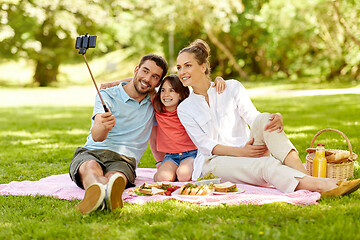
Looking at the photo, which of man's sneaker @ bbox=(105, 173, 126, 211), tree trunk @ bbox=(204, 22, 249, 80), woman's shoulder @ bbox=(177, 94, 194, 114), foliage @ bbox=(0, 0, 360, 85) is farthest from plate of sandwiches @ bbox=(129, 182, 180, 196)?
tree trunk @ bbox=(204, 22, 249, 80)

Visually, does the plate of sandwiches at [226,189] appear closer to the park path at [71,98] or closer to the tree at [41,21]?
the park path at [71,98]

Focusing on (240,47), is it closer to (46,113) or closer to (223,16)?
(223,16)

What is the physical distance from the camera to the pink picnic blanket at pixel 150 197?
3447 millimetres

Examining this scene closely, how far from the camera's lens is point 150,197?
3.70m

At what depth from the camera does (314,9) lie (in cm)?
1705

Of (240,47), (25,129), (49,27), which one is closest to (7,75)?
(49,27)

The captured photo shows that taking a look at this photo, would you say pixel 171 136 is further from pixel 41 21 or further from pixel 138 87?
pixel 41 21

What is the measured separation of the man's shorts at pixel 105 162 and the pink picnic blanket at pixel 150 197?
0.52 ft

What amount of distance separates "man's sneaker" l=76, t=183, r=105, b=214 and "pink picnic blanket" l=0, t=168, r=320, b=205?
0.48 meters

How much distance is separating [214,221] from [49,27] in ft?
72.1

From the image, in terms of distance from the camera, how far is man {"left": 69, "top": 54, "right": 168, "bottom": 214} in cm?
394

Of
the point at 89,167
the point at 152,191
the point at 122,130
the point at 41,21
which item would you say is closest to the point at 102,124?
the point at 89,167

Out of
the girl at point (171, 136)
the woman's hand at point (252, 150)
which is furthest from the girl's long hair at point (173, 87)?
the woman's hand at point (252, 150)

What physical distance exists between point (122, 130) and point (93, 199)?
132cm
